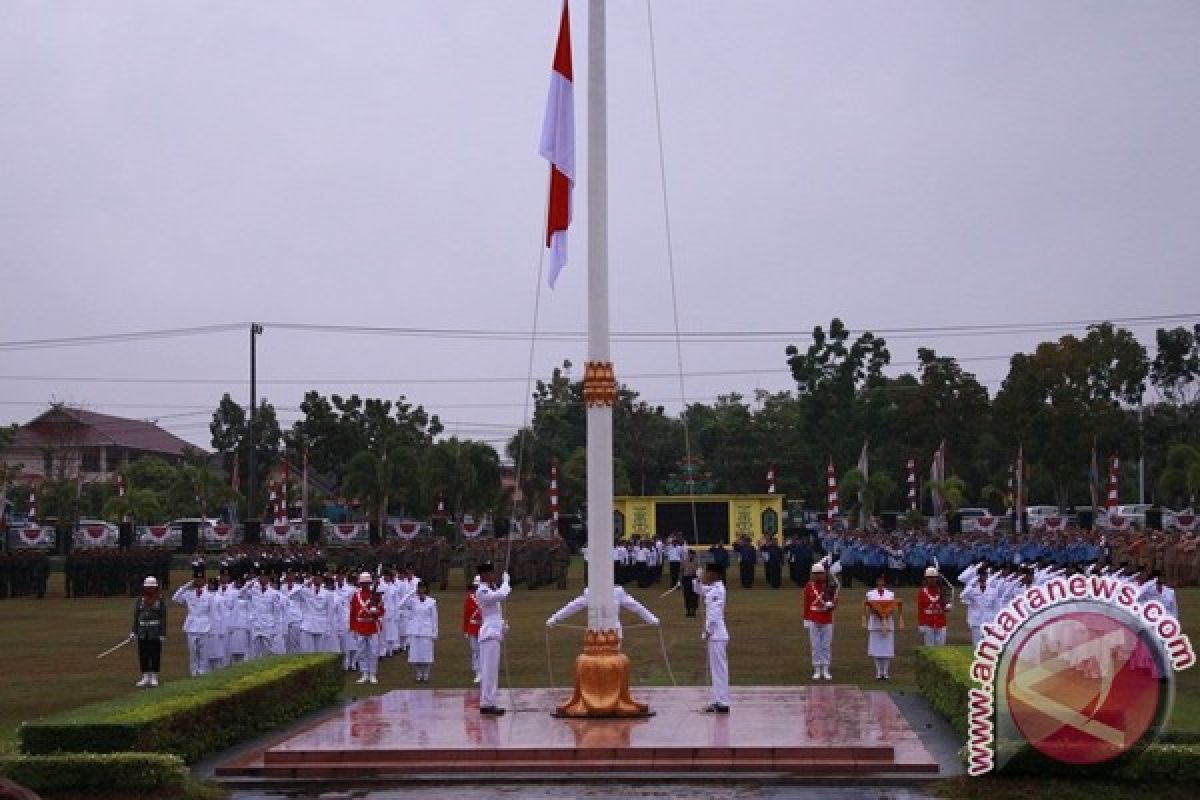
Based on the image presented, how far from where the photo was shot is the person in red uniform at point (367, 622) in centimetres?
2138

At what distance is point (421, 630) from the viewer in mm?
21250

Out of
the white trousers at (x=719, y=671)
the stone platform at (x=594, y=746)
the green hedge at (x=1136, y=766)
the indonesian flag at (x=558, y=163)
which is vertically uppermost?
the indonesian flag at (x=558, y=163)

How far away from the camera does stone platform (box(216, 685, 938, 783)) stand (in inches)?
526

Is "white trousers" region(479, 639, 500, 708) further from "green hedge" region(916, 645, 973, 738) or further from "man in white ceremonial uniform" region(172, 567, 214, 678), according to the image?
"man in white ceremonial uniform" region(172, 567, 214, 678)

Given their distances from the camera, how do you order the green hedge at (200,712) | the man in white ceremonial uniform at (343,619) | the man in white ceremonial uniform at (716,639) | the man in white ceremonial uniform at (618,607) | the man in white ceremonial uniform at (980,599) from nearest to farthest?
the green hedge at (200,712)
the man in white ceremonial uniform at (618,607)
the man in white ceremonial uniform at (716,639)
the man in white ceremonial uniform at (980,599)
the man in white ceremonial uniform at (343,619)

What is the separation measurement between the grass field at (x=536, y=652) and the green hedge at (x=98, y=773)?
0.99 metres

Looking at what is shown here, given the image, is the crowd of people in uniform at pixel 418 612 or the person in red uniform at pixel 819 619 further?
the person in red uniform at pixel 819 619

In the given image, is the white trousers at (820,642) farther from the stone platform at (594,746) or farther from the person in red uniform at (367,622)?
the person in red uniform at (367,622)

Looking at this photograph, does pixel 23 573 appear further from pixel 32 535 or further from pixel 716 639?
pixel 716 639

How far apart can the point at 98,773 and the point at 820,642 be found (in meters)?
11.1

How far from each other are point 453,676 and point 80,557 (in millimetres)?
22949

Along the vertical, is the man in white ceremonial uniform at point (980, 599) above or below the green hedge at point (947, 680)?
above

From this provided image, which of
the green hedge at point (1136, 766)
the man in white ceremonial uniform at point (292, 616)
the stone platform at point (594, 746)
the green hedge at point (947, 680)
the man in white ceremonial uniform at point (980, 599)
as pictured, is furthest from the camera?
the man in white ceremonial uniform at point (292, 616)

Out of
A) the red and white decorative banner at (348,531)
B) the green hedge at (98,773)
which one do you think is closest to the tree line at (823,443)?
the red and white decorative banner at (348,531)
